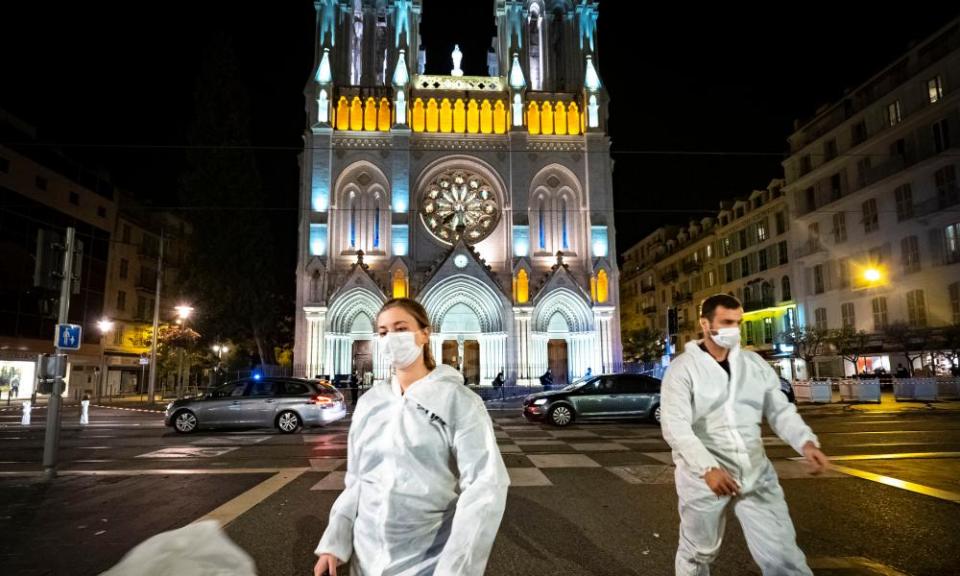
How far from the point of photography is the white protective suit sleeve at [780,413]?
11.3 feet

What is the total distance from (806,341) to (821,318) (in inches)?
228

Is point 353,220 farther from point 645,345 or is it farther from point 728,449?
point 728,449


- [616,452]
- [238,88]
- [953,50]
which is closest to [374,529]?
[616,452]

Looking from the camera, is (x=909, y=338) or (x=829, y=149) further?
(x=829, y=149)

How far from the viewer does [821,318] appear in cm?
3538

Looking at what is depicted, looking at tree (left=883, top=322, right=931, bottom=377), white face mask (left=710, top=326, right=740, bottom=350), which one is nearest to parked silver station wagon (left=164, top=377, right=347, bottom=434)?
white face mask (left=710, top=326, right=740, bottom=350)

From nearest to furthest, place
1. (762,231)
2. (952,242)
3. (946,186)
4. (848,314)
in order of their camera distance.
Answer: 1. (952,242)
2. (946,186)
3. (848,314)
4. (762,231)

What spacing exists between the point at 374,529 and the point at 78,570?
355 centimetres

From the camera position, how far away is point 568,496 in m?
6.63

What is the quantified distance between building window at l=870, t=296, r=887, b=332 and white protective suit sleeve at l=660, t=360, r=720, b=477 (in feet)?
107

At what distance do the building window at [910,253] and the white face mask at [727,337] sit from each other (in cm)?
3180

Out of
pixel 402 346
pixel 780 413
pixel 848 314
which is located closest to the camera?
pixel 402 346

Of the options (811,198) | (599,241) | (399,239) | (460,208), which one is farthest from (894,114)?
→ (399,239)

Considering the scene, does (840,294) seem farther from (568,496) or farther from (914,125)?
(568,496)
